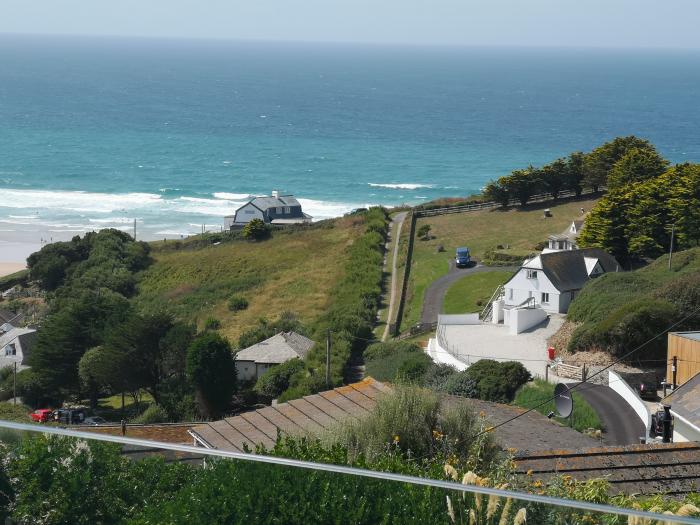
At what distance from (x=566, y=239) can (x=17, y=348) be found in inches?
916

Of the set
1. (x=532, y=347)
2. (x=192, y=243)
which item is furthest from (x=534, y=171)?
(x=532, y=347)

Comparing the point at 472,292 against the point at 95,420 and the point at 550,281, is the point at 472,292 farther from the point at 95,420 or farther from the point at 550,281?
the point at 95,420

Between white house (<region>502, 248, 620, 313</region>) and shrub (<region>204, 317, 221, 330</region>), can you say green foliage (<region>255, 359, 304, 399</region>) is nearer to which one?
white house (<region>502, 248, 620, 313</region>)

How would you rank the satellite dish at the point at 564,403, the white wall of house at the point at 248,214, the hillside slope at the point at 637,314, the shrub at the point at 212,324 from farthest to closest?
the white wall of house at the point at 248,214
the shrub at the point at 212,324
the hillside slope at the point at 637,314
the satellite dish at the point at 564,403

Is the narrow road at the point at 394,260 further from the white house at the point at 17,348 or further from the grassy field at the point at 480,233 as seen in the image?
the white house at the point at 17,348

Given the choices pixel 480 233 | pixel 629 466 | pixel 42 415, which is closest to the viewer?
pixel 629 466

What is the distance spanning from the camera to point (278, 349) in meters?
33.4

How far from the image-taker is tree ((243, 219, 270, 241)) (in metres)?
56.2

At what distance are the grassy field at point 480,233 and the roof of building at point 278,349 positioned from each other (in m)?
5.78

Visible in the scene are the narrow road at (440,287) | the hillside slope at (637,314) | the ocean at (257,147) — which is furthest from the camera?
the ocean at (257,147)

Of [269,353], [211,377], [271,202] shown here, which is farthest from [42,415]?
[271,202]

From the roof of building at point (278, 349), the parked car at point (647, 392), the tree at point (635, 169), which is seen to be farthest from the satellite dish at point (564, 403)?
the tree at point (635, 169)

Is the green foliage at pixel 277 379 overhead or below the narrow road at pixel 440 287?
below

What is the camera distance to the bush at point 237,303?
44.1m
